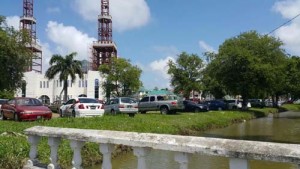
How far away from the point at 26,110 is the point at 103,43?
76.4m

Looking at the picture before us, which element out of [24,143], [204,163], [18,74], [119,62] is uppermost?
[119,62]

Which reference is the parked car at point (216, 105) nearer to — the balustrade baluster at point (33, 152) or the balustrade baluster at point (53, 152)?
the balustrade baluster at point (33, 152)

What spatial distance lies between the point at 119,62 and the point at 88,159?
169 feet

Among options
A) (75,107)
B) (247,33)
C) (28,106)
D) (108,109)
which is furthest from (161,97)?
(247,33)

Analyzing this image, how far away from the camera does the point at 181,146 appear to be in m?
3.71

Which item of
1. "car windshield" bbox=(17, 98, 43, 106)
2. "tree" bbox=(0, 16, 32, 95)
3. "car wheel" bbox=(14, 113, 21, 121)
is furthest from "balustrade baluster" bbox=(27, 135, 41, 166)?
"tree" bbox=(0, 16, 32, 95)

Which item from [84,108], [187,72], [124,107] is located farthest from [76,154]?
[187,72]

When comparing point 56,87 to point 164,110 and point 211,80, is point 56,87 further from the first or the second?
point 164,110

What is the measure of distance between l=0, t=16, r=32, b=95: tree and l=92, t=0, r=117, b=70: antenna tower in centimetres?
6108

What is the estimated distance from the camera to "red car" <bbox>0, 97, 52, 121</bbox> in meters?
21.7

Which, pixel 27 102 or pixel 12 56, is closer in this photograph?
pixel 27 102

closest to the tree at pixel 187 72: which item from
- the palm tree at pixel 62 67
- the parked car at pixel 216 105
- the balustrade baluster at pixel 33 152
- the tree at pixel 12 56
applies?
the parked car at pixel 216 105

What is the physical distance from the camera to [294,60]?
223 ft

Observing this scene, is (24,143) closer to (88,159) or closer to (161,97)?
(88,159)
